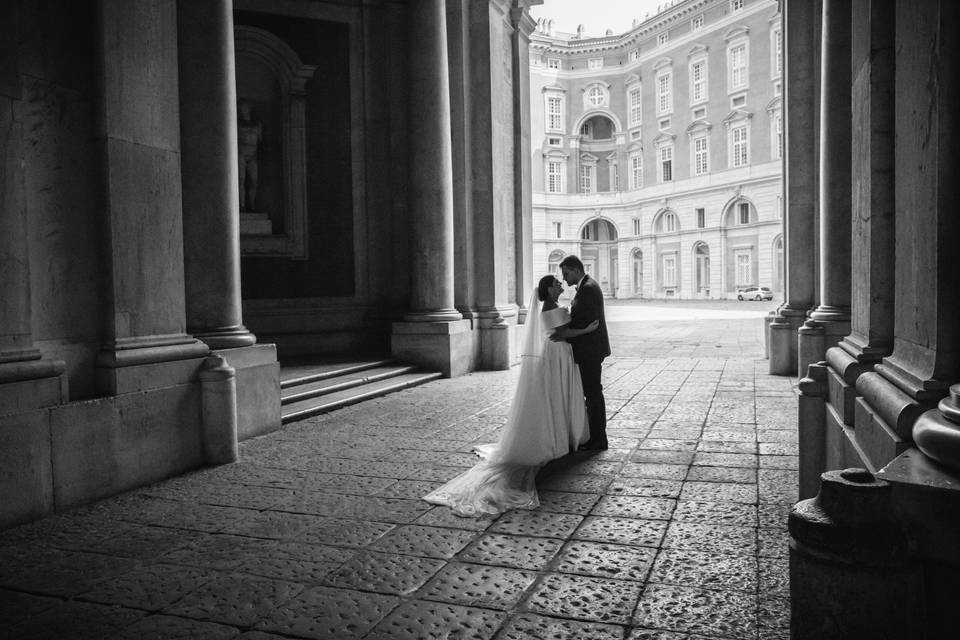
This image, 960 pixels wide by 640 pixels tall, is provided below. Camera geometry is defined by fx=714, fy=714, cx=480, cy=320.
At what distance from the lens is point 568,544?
3.92 meters

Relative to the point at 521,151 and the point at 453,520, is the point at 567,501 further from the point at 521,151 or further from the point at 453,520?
the point at 521,151

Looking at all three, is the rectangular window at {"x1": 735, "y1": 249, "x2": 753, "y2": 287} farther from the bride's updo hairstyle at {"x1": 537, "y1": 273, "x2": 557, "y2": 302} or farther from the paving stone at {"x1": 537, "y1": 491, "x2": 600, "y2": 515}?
the paving stone at {"x1": 537, "y1": 491, "x2": 600, "y2": 515}

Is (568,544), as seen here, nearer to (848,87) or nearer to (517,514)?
(517,514)

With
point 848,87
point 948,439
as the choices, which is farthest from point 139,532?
point 848,87

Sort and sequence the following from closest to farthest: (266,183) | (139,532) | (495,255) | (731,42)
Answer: (139,532) < (266,183) < (495,255) < (731,42)

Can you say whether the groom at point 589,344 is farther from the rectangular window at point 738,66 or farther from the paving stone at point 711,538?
the rectangular window at point 738,66

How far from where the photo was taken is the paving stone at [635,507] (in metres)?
4.40

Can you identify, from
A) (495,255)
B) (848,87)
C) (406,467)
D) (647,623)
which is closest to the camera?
(647,623)

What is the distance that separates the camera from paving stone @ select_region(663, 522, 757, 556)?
3.80 meters

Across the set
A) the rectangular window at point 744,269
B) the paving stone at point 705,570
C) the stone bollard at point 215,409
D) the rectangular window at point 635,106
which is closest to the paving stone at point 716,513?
the paving stone at point 705,570

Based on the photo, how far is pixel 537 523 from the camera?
4293 millimetres

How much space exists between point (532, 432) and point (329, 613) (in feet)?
9.21

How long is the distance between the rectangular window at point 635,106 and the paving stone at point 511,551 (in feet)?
181

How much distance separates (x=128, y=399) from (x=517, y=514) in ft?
9.99
